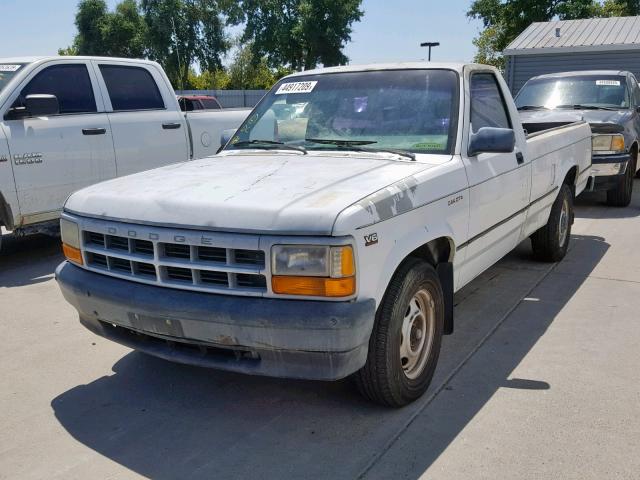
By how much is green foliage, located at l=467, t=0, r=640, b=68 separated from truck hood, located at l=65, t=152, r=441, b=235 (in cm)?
3412

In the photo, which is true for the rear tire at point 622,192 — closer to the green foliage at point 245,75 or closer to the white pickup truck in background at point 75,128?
the white pickup truck in background at point 75,128

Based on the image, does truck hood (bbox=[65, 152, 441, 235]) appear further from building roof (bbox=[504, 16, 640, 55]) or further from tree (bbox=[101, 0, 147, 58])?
tree (bbox=[101, 0, 147, 58])

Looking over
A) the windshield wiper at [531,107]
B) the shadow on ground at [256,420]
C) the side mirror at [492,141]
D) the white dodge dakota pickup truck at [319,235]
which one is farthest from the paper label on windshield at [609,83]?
the side mirror at [492,141]

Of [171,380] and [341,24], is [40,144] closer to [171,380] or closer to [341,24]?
[171,380]

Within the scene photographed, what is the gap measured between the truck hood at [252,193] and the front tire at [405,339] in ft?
1.70

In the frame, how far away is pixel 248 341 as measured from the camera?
2865 mm

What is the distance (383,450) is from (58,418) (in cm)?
172

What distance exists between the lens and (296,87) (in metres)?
4.62

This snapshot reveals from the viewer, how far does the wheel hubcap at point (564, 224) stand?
19.8 feet

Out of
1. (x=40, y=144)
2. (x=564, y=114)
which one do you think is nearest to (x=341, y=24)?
(x=564, y=114)

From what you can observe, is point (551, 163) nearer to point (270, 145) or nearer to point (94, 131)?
point (270, 145)

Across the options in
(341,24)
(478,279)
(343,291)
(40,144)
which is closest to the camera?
(343,291)

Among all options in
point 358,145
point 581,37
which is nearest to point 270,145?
point 358,145

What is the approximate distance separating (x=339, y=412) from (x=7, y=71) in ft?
16.4
